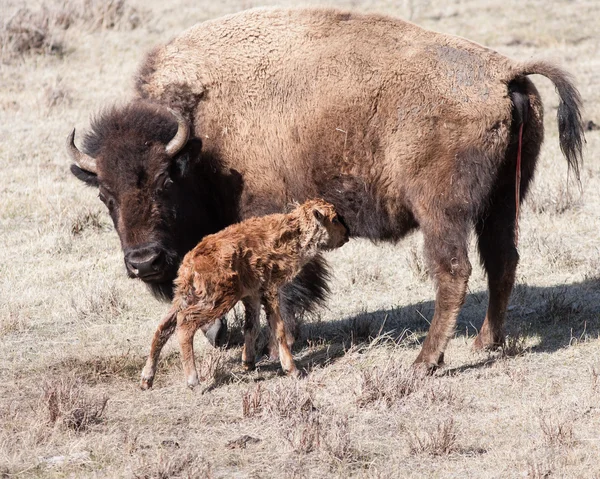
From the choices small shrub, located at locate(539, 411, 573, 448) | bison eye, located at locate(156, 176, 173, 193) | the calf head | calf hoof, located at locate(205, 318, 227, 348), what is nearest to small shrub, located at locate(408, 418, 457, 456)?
small shrub, located at locate(539, 411, 573, 448)

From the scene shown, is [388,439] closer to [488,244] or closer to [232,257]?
[232,257]

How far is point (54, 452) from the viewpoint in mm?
4852

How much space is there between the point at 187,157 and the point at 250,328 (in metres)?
1.31

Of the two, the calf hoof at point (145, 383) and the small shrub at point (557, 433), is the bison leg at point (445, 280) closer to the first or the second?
the small shrub at point (557, 433)

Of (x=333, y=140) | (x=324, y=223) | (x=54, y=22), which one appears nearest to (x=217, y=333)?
(x=324, y=223)

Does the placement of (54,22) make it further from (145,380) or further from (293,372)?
(293,372)

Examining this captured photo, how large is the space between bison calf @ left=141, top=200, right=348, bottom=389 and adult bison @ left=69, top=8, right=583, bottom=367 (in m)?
0.45

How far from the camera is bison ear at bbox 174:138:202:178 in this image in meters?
6.49

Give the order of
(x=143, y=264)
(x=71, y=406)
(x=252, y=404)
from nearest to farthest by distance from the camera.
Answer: (x=71, y=406) < (x=252, y=404) < (x=143, y=264)

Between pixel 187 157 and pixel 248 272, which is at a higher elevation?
pixel 187 157

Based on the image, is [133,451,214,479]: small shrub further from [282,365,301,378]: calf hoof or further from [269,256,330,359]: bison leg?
[269,256,330,359]: bison leg

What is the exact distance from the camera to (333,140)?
6.45 m

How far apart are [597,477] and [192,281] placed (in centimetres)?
265

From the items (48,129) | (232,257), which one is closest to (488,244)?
→ (232,257)
